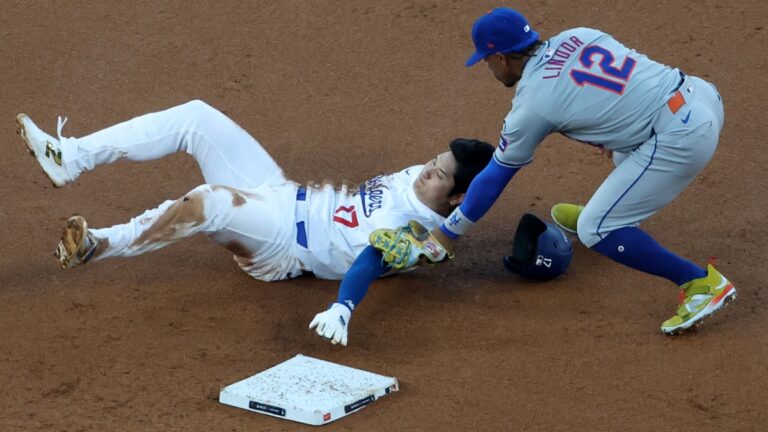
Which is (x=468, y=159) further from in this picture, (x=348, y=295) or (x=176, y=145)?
(x=176, y=145)

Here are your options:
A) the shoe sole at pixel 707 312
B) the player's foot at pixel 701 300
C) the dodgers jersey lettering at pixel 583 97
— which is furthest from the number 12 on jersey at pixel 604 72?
the shoe sole at pixel 707 312

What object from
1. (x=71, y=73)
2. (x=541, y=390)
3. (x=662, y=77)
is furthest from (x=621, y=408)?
(x=71, y=73)

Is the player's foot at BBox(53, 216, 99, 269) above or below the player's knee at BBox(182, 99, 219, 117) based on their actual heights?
below

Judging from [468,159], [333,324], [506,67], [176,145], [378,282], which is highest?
[506,67]

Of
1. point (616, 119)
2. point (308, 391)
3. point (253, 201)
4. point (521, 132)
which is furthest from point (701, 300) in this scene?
point (253, 201)

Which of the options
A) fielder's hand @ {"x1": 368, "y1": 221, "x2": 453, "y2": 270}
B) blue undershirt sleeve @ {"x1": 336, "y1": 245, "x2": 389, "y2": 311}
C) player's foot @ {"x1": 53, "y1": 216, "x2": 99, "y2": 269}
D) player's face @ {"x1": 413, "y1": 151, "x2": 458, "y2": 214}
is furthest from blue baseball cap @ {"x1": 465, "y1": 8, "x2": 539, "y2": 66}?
player's foot @ {"x1": 53, "y1": 216, "x2": 99, "y2": 269}

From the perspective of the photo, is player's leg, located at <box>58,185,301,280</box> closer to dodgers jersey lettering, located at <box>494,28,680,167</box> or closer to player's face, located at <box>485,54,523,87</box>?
dodgers jersey lettering, located at <box>494,28,680,167</box>
